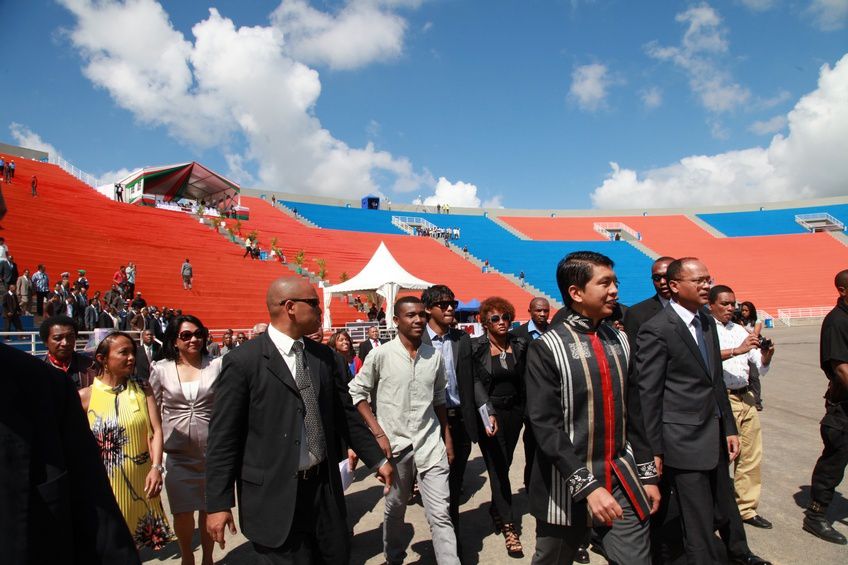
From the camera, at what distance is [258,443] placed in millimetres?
2350

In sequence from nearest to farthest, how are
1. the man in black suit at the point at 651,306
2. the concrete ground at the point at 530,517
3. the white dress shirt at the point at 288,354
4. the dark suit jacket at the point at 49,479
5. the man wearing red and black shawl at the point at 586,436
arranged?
the dark suit jacket at the point at 49,479 → the man wearing red and black shawl at the point at 586,436 → the white dress shirt at the point at 288,354 → the concrete ground at the point at 530,517 → the man in black suit at the point at 651,306

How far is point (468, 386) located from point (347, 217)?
38.3 metres

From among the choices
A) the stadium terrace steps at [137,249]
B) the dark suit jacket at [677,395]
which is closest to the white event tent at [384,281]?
the stadium terrace steps at [137,249]

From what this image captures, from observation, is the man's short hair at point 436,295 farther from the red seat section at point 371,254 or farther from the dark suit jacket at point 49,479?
the red seat section at point 371,254

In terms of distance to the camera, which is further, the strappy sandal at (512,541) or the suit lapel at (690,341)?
the strappy sandal at (512,541)

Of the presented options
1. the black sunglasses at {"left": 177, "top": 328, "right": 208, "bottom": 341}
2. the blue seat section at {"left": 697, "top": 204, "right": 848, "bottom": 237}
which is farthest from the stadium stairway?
the black sunglasses at {"left": 177, "top": 328, "right": 208, "bottom": 341}

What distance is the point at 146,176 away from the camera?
28203 millimetres

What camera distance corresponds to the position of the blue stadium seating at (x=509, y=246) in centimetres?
3121

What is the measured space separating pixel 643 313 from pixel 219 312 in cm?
1463

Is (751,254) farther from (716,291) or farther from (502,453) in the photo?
(502,453)

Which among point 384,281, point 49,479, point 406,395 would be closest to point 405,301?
point 406,395

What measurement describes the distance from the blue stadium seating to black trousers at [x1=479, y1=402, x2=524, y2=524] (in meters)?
25.4

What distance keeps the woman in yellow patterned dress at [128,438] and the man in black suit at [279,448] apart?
137 cm

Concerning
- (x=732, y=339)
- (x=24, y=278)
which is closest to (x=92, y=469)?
(x=732, y=339)
